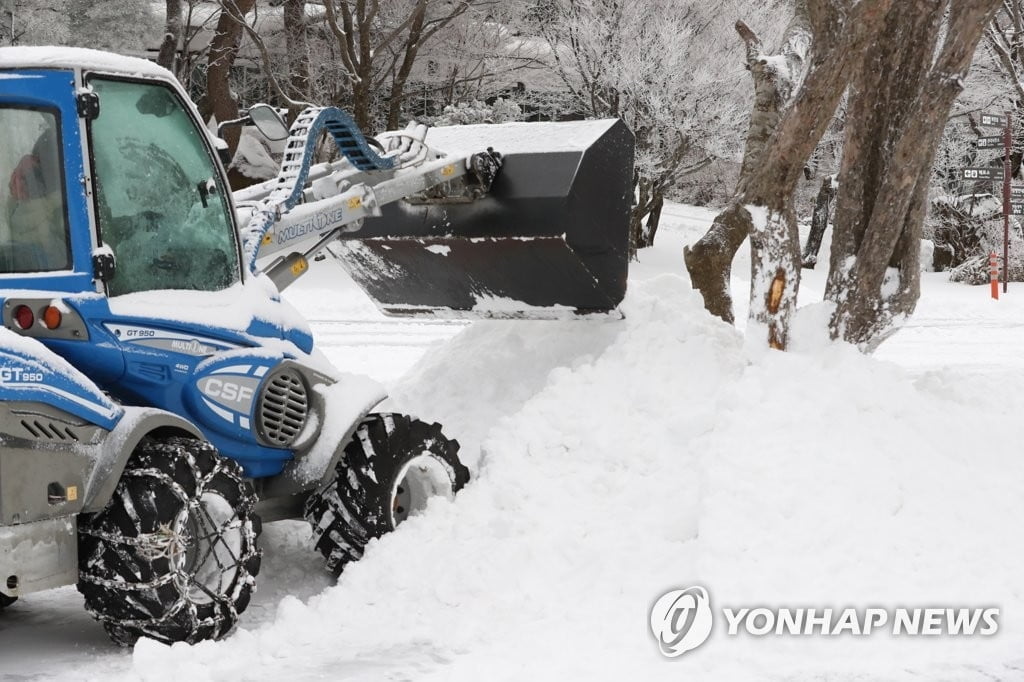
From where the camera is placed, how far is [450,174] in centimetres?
734

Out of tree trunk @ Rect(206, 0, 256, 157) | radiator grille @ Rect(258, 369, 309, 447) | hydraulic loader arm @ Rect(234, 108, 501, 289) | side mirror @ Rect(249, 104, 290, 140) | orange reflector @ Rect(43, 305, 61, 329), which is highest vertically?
tree trunk @ Rect(206, 0, 256, 157)

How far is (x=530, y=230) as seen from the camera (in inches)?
289

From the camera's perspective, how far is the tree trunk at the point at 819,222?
3288cm

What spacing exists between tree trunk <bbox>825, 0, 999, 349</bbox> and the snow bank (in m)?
1.03

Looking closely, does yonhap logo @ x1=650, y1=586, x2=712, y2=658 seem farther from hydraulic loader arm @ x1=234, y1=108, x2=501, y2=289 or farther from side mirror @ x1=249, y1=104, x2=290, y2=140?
side mirror @ x1=249, y1=104, x2=290, y2=140

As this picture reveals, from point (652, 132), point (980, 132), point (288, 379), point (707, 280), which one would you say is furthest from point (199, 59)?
point (288, 379)

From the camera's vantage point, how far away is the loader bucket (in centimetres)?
735

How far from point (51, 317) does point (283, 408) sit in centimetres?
129

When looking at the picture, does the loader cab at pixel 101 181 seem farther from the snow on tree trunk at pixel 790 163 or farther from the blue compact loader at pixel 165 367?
the snow on tree trunk at pixel 790 163

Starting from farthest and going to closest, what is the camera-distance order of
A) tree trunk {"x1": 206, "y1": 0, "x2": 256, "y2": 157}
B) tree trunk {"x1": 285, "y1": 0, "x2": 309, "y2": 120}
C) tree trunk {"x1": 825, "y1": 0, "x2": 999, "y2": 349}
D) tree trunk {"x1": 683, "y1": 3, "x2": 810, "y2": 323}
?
tree trunk {"x1": 285, "y1": 0, "x2": 309, "y2": 120} → tree trunk {"x1": 206, "y1": 0, "x2": 256, "y2": 157} → tree trunk {"x1": 683, "y1": 3, "x2": 810, "y2": 323} → tree trunk {"x1": 825, "y1": 0, "x2": 999, "y2": 349}

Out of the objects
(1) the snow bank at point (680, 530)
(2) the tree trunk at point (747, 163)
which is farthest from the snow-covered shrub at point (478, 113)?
(1) the snow bank at point (680, 530)

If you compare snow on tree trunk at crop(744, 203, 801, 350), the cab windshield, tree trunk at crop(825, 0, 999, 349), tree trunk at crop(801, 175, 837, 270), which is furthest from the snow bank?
tree trunk at crop(801, 175, 837, 270)

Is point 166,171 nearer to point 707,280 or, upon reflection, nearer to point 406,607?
point 406,607

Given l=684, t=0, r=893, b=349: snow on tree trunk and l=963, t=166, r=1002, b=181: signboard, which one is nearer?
l=684, t=0, r=893, b=349: snow on tree trunk
